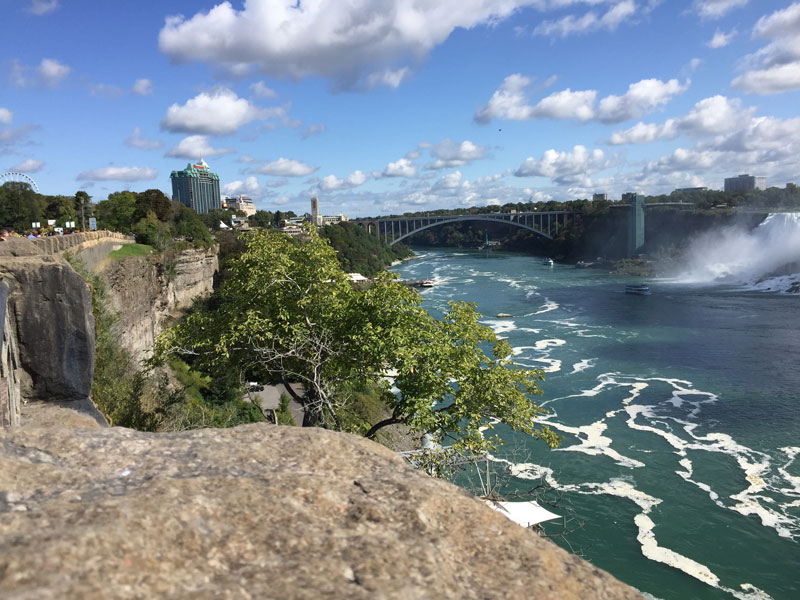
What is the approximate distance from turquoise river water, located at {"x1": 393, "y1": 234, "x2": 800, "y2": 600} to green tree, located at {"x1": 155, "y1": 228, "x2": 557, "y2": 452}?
2668 mm

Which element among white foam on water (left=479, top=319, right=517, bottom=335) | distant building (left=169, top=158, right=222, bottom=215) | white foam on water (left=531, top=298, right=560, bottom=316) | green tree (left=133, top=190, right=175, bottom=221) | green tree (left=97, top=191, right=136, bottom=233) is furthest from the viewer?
distant building (left=169, top=158, right=222, bottom=215)

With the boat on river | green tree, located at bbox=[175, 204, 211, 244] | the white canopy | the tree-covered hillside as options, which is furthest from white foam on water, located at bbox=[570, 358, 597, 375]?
the tree-covered hillside

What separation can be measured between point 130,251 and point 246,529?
1962 centimetres

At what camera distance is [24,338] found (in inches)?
220

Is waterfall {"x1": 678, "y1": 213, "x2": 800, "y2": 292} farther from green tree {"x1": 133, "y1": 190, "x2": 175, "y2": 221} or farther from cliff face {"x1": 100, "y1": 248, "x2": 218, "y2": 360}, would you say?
green tree {"x1": 133, "y1": 190, "x2": 175, "y2": 221}

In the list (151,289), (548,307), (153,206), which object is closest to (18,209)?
(153,206)

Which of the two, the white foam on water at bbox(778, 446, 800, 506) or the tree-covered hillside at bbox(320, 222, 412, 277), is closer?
the white foam on water at bbox(778, 446, 800, 506)

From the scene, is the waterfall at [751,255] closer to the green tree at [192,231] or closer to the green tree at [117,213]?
the green tree at [192,231]

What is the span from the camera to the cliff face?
16.3 metres

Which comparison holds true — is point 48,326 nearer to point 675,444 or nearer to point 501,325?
point 675,444

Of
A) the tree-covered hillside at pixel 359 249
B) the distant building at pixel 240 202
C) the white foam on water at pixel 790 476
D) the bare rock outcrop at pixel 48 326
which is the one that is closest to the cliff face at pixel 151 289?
the bare rock outcrop at pixel 48 326

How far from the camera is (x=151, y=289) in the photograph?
2048 centimetres

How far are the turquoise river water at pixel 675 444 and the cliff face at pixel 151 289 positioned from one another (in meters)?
9.85

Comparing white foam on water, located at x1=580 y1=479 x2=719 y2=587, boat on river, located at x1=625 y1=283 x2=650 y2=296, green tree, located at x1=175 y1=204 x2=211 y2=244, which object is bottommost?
white foam on water, located at x1=580 y1=479 x2=719 y2=587
